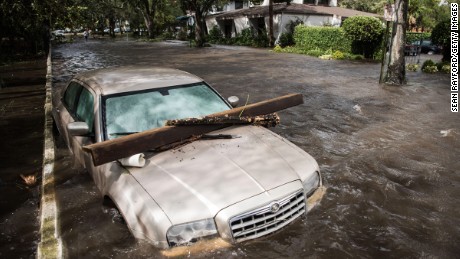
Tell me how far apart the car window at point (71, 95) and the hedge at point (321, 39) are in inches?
845

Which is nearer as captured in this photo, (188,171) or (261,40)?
(188,171)

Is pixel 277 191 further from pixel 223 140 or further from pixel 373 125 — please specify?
pixel 373 125

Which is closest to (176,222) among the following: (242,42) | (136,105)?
(136,105)

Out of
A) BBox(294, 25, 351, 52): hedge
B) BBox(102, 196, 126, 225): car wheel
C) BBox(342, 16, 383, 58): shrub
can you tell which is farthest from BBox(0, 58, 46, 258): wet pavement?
BBox(294, 25, 351, 52): hedge

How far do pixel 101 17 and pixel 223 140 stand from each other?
65.8 metres

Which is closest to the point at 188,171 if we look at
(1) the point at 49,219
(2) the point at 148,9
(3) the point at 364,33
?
(1) the point at 49,219

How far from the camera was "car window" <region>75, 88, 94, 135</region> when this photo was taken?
4332mm

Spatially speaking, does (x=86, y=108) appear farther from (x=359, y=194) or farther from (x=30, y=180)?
(x=359, y=194)

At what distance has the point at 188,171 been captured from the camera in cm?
337

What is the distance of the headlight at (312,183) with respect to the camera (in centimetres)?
358

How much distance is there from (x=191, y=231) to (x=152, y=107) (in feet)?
6.22

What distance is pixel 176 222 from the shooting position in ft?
9.58

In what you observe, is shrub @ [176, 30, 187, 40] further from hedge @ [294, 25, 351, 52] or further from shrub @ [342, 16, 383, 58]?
shrub @ [342, 16, 383, 58]

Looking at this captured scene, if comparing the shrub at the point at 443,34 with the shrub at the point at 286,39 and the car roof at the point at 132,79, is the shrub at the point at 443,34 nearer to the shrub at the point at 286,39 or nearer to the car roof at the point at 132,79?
the shrub at the point at 286,39
